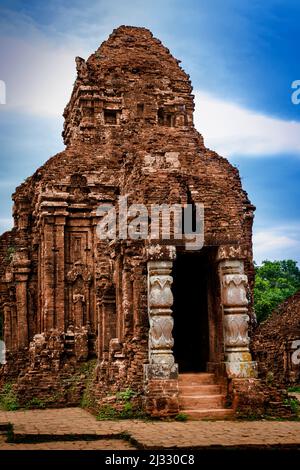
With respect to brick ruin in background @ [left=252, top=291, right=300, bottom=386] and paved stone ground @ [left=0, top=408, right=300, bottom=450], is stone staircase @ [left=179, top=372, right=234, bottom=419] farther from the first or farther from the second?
brick ruin in background @ [left=252, top=291, right=300, bottom=386]

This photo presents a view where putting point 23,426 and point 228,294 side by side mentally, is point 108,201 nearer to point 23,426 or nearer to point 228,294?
point 228,294

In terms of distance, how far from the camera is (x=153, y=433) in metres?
11.0

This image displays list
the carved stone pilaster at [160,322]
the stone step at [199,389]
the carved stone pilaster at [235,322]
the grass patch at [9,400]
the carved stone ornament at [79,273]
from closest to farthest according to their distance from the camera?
1. the carved stone pilaster at [160,322]
2. the carved stone pilaster at [235,322]
3. the stone step at [199,389]
4. the grass patch at [9,400]
5. the carved stone ornament at [79,273]

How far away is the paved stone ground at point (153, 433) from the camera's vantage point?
10055 mm

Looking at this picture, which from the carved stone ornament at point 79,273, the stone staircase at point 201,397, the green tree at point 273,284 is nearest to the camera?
the stone staircase at point 201,397

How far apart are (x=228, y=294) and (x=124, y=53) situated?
1135 cm

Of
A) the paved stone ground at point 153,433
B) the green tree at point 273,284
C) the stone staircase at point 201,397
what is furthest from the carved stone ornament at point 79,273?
the green tree at point 273,284

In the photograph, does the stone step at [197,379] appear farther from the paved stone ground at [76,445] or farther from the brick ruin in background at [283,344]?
the brick ruin in background at [283,344]

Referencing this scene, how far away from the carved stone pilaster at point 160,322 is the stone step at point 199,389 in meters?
0.60

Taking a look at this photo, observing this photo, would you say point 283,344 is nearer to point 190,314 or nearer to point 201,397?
point 190,314

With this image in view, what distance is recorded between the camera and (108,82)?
2180 centimetres

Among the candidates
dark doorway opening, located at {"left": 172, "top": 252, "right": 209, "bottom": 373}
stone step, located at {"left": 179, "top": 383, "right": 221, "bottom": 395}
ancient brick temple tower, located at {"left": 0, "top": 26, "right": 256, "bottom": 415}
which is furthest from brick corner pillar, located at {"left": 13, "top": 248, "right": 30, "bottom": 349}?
stone step, located at {"left": 179, "top": 383, "right": 221, "bottom": 395}

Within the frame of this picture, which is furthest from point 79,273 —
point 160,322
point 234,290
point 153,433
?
point 153,433

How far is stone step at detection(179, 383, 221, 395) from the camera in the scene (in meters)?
13.5
